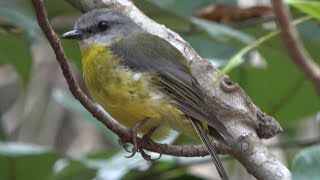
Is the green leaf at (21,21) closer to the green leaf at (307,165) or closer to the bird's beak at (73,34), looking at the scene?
the bird's beak at (73,34)

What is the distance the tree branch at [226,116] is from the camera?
5.36ft

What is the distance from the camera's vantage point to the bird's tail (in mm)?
1916

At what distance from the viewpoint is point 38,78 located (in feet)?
14.9

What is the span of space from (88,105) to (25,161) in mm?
1118

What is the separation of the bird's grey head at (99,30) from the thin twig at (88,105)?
59cm

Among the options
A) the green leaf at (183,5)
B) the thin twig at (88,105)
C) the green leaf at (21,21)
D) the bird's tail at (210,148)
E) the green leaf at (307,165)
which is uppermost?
the green leaf at (183,5)

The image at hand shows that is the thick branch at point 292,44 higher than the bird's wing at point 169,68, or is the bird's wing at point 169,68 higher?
the bird's wing at point 169,68

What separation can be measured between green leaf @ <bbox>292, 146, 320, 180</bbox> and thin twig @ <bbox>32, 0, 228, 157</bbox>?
491 mm

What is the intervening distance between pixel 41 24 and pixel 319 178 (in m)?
0.60

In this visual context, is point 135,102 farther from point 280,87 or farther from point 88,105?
point 280,87

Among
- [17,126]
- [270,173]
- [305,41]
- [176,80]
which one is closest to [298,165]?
[270,173]

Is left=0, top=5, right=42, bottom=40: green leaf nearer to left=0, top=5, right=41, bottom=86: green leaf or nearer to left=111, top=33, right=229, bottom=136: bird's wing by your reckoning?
left=0, top=5, right=41, bottom=86: green leaf

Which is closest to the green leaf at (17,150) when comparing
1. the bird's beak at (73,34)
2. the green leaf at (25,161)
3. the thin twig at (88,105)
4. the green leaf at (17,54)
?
the green leaf at (25,161)

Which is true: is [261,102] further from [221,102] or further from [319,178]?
[319,178]
